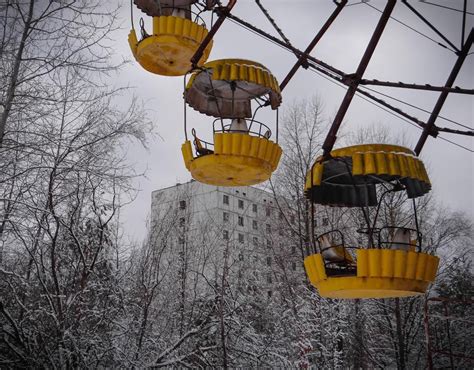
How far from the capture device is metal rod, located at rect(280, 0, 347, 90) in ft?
15.4

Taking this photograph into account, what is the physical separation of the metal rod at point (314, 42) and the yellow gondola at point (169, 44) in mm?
985

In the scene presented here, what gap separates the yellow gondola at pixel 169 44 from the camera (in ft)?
15.9

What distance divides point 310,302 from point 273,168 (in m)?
9.35

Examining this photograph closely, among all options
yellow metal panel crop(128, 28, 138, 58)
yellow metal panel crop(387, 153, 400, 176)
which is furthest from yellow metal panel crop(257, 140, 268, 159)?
yellow metal panel crop(128, 28, 138, 58)

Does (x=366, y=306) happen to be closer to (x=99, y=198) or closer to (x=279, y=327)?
(x=279, y=327)

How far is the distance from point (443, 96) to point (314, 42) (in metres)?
1.51

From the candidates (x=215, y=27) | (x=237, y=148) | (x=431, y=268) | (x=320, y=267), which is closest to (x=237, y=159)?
(x=237, y=148)

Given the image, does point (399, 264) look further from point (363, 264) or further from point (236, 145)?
point (236, 145)

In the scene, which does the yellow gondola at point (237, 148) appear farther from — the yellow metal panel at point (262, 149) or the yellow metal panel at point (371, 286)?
the yellow metal panel at point (371, 286)

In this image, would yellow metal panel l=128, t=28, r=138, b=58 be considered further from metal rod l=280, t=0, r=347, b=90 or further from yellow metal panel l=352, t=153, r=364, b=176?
yellow metal panel l=352, t=153, r=364, b=176

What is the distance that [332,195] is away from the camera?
5.52 meters

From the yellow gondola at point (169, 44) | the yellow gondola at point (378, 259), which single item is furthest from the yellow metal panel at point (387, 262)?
the yellow gondola at point (169, 44)

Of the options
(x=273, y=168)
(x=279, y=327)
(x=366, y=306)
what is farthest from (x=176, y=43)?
(x=366, y=306)

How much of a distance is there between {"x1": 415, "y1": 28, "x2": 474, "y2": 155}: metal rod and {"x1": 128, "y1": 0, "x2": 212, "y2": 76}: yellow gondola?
8.19 ft
